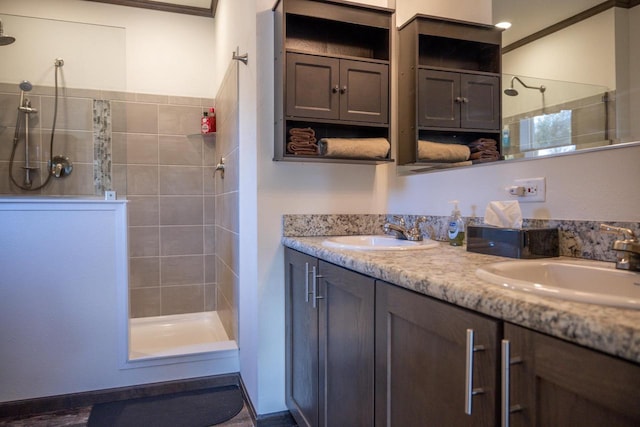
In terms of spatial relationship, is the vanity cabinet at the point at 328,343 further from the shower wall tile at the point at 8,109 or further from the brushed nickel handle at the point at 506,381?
the shower wall tile at the point at 8,109

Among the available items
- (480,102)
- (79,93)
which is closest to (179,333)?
(79,93)

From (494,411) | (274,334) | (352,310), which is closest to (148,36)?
(274,334)

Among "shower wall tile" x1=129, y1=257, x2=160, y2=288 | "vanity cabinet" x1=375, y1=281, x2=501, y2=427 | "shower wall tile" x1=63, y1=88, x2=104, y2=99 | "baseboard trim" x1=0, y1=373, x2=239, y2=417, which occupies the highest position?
"shower wall tile" x1=63, y1=88, x2=104, y2=99

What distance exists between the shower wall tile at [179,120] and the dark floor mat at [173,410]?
78.1 inches

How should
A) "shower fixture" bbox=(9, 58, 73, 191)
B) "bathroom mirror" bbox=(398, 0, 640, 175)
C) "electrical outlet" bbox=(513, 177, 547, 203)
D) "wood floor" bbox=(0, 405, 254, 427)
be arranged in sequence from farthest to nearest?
"shower fixture" bbox=(9, 58, 73, 191), "wood floor" bbox=(0, 405, 254, 427), "electrical outlet" bbox=(513, 177, 547, 203), "bathroom mirror" bbox=(398, 0, 640, 175)

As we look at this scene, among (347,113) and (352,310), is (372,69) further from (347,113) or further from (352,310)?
(352,310)

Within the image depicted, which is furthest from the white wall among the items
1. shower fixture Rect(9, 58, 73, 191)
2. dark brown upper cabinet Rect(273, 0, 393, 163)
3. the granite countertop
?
the granite countertop

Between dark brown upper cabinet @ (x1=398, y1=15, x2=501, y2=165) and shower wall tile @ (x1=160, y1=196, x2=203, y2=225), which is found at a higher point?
dark brown upper cabinet @ (x1=398, y1=15, x2=501, y2=165)

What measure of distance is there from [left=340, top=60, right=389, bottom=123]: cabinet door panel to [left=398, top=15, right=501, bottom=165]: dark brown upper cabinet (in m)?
0.14

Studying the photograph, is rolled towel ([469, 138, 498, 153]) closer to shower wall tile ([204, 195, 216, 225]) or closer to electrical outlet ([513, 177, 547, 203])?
electrical outlet ([513, 177, 547, 203])

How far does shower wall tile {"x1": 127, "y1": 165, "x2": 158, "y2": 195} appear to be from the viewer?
3.18 metres

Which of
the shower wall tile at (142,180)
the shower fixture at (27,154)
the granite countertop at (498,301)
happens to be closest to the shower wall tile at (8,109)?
the shower fixture at (27,154)

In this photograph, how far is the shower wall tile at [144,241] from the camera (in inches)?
127

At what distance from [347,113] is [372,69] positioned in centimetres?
25
